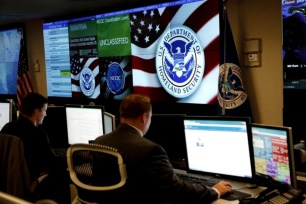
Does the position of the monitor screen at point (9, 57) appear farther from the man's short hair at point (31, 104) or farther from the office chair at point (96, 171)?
the office chair at point (96, 171)

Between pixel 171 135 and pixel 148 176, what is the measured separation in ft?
3.29

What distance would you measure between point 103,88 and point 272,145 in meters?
3.69

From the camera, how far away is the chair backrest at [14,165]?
9.02 feet

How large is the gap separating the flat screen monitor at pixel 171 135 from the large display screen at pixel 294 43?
127cm

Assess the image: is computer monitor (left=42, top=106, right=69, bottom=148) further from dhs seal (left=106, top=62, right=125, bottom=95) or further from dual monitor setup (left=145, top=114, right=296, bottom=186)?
dual monitor setup (left=145, top=114, right=296, bottom=186)

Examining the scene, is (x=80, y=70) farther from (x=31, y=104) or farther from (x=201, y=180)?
(x=201, y=180)

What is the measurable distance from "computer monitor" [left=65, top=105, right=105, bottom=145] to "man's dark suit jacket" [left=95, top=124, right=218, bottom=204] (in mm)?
1259

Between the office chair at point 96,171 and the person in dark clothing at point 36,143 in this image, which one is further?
the person in dark clothing at point 36,143

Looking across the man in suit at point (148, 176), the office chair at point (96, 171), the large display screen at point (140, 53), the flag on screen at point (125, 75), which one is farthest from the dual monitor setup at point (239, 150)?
the flag on screen at point (125, 75)

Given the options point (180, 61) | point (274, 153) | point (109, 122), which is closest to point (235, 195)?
point (274, 153)

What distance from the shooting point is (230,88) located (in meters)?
3.85

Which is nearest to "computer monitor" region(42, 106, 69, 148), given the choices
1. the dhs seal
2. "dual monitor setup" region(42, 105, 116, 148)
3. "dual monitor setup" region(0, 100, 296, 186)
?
"dual monitor setup" region(42, 105, 116, 148)

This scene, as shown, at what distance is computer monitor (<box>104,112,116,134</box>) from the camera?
10.6 feet

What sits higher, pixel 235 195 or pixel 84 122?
pixel 84 122
